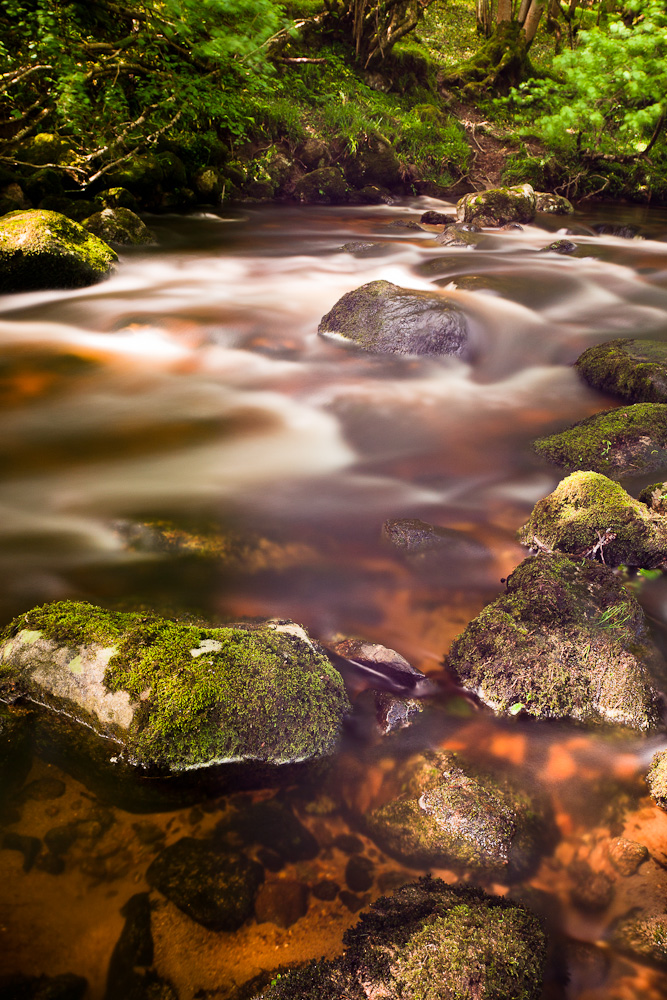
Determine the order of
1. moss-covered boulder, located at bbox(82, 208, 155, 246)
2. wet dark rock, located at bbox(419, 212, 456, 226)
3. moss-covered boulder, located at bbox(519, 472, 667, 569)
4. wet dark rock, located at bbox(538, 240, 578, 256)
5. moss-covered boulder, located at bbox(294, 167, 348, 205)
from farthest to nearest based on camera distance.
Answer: moss-covered boulder, located at bbox(294, 167, 348, 205)
wet dark rock, located at bbox(419, 212, 456, 226)
wet dark rock, located at bbox(538, 240, 578, 256)
moss-covered boulder, located at bbox(82, 208, 155, 246)
moss-covered boulder, located at bbox(519, 472, 667, 569)

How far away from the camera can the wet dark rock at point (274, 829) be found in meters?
2.08

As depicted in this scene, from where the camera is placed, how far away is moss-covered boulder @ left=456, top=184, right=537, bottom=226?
39.2 ft

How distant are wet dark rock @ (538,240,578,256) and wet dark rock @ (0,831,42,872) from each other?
11.0 meters

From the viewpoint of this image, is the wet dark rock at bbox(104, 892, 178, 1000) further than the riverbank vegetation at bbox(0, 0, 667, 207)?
No

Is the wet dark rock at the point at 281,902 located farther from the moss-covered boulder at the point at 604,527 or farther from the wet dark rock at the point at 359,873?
the moss-covered boulder at the point at 604,527

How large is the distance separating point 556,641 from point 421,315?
445 cm

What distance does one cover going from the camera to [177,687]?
2279mm

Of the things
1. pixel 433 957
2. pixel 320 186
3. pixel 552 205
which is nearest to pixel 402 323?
pixel 433 957

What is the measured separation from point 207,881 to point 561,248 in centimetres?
1109

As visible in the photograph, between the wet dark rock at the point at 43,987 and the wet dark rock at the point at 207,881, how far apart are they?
305 millimetres

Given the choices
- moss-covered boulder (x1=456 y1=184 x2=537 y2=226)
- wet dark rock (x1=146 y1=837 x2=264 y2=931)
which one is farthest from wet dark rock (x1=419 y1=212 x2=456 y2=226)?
wet dark rock (x1=146 y1=837 x2=264 y2=931)

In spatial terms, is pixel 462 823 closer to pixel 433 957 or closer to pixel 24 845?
pixel 433 957

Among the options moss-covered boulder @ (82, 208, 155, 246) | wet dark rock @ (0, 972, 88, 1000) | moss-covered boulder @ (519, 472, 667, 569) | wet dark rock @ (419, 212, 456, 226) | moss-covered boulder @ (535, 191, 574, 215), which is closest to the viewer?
wet dark rock @ (0, 972, 88, 1000)

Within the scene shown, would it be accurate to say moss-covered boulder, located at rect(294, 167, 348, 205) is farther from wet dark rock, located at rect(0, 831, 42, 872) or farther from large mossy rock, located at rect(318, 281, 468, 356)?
wet dark rock, located at rect(0, 831, 42, 872)
